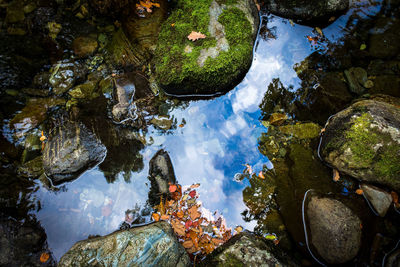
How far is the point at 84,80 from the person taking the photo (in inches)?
164

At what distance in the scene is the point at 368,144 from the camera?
10.1 feet

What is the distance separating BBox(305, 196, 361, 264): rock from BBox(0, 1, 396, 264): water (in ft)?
3.17

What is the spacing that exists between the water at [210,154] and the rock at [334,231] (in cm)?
96

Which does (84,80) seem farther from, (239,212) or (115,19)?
(239,212)

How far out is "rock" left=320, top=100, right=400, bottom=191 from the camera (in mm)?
3020

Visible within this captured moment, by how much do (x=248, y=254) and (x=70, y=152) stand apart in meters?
3.21

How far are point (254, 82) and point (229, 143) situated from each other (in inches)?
54.6

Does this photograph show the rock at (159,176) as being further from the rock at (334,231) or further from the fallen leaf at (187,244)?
the rock at (334,231)

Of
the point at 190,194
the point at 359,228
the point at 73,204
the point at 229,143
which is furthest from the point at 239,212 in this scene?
the point at 73,204

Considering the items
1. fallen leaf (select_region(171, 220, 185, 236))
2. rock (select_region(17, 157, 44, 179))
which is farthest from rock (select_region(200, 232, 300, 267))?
rock (select_region(17, 157, 44, 179))

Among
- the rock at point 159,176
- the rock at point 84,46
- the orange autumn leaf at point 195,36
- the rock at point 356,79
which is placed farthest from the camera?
the rock at point 84,46

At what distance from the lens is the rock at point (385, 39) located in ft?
13.3

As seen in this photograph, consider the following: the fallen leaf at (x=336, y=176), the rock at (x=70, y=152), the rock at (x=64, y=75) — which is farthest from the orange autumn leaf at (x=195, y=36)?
the fallen leaf at (x=336, y=176)

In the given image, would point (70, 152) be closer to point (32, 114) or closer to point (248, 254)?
point (32, 114)
